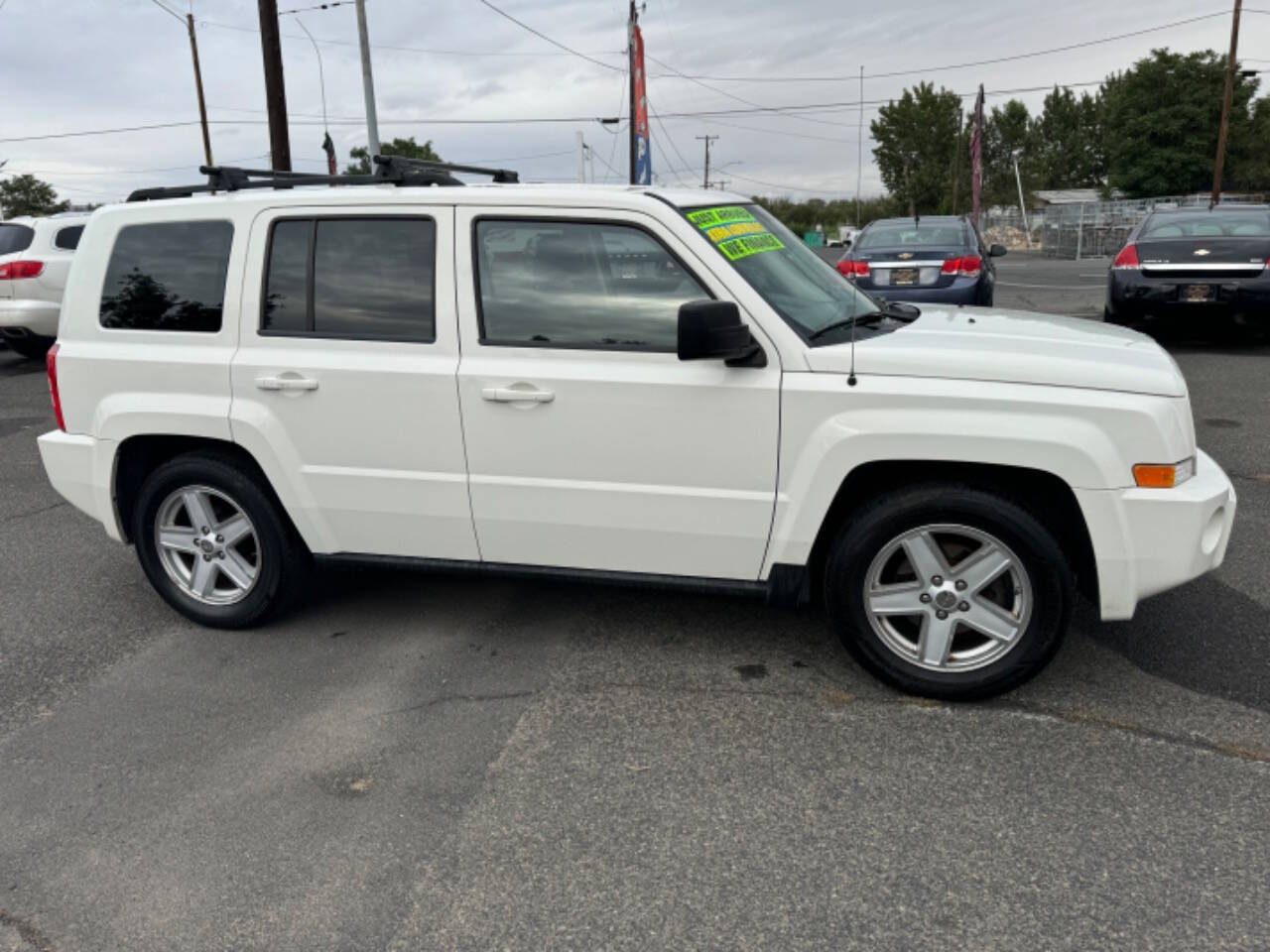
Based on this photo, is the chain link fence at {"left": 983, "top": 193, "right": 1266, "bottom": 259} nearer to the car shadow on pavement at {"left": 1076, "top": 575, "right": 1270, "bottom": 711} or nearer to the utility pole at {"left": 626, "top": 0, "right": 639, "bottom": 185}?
the utility pole at {"left": 626, "top": 0, "right": 639, "bottom": 185}

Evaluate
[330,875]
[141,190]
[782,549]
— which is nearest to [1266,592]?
[782,549]

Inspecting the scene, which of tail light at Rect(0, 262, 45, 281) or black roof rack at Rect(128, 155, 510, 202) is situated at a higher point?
black roof rack at Rect(128, 155, 510, 202)

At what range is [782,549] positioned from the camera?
3641 mm

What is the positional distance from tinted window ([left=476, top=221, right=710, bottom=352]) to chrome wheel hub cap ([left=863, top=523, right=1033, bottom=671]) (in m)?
1.10

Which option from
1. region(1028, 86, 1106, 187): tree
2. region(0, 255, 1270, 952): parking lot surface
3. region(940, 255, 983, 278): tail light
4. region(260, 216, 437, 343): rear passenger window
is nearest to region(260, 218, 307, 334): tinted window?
region(260, 216, 437, 343): rear passenger window

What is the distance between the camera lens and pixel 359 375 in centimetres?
390

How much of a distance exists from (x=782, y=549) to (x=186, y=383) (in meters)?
2.48

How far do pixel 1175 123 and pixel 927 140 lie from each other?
19.2m

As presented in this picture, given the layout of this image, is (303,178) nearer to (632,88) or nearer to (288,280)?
(288,280)

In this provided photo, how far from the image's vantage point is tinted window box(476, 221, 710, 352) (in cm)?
367

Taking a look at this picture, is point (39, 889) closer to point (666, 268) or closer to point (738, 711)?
point (738, 711)

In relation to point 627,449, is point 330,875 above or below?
below

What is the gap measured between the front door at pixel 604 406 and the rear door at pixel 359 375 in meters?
0.13

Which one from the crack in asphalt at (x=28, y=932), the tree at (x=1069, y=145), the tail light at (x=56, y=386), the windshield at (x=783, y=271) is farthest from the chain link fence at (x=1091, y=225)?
the tree at (x=1069, y=145)
